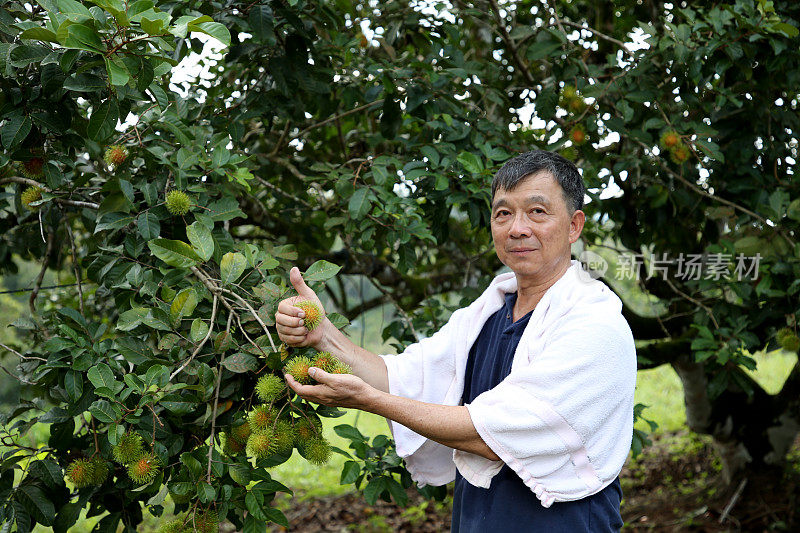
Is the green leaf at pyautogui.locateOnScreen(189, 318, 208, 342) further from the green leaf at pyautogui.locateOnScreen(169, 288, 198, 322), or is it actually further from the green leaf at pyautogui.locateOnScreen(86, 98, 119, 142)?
the green leaf at pyautogui.locateOnScreen(86, 98, 119, 142)

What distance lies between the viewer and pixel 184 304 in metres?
1.40

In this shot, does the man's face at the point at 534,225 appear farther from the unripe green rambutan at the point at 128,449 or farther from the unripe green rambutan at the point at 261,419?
the unripe green rambutan at the point at 128,449

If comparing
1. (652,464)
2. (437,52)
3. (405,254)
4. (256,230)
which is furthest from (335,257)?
(652,464)

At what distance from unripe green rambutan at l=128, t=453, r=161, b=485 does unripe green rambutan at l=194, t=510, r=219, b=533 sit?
116mm

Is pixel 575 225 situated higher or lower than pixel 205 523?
higher

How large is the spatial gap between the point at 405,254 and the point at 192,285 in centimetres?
78

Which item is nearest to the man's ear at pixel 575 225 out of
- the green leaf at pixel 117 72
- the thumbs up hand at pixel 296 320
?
the thumbs up hand at pixel 296 320

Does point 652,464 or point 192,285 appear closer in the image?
point 192,285

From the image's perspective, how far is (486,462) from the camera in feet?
4.39

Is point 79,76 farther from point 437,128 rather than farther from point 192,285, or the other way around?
point 437,128

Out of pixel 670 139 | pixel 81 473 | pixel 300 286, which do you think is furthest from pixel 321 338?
pixel 670 139

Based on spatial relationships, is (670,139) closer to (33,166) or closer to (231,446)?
(231,446)

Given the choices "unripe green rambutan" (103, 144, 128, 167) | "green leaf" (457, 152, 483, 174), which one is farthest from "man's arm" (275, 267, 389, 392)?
"green leaf" (457, 152, 483, 174)

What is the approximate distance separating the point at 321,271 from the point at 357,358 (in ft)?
0.75
